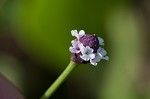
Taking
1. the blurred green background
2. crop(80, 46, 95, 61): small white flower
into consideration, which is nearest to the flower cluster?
crop(80, 46, 95, 61): small white flower

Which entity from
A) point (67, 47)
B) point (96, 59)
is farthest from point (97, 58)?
point (67, 47)

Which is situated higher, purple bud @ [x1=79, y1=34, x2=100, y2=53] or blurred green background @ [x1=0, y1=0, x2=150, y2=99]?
purple bud @ [x1=79, y1=34, x2=100, y2=53]

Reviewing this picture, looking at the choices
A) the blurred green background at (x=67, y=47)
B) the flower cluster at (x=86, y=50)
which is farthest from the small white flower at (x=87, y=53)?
the blurred green background at (x=67, y=47)

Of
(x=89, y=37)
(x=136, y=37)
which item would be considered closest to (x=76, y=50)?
(x=89, y=37)

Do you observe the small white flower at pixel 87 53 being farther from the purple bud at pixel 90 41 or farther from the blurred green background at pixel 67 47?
the blurred green background at pixel 67 47

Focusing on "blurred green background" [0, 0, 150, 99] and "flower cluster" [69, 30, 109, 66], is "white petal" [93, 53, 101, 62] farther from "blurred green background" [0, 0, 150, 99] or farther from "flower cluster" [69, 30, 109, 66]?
"blurred green background" [0, 0, 150, 99]

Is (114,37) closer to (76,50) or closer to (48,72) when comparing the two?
(48,72)
